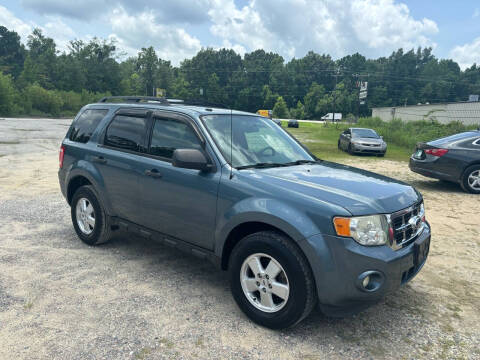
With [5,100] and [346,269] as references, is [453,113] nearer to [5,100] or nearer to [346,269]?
[346,269]

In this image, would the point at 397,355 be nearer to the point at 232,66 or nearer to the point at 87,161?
the point at 87,161

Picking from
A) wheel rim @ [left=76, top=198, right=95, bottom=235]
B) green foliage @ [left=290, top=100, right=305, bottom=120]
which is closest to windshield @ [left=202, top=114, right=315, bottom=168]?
wheel rim @ [left=76, top=198, right=95, bottom=235]

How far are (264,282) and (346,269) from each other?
72cm

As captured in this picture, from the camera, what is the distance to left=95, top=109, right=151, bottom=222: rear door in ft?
14.2

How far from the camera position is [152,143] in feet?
13.9

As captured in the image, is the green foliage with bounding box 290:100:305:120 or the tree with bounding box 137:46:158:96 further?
the tree with bounding box 137:46:158:96

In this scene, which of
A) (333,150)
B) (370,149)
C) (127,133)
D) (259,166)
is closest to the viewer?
(259,166)

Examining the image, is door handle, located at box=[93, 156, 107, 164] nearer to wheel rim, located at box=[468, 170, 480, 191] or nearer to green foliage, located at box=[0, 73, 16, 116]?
wheel rim, located at box=[468, 170, 480, 191]

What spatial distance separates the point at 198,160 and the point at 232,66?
11106 centimetres

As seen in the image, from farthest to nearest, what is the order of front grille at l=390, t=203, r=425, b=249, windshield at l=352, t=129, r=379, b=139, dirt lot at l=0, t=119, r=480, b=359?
windshield at l=352, t=129, r=379, b=139 → front grille at l=390, t=203, r=425, b=249 → dirt lot at l=0, t=119, r=480, b=359

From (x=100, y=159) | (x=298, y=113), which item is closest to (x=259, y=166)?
(x=100, y=159)

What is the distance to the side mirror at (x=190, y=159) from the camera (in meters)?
3.44

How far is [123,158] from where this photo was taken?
4.45 metres

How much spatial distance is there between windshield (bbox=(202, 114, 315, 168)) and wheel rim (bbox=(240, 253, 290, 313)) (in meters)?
0.93
